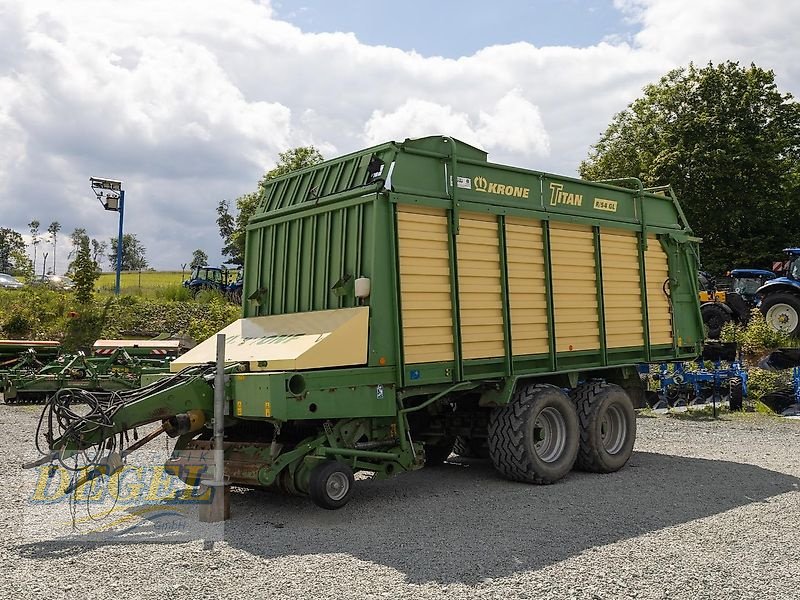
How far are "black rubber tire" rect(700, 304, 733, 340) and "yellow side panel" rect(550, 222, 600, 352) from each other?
1158 cm

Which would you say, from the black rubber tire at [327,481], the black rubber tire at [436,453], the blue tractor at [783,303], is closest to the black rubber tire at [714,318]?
the blue tractor at [783,303]

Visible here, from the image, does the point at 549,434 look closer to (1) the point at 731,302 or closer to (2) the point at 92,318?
(1) the point at 731,302

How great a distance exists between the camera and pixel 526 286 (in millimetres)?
9141

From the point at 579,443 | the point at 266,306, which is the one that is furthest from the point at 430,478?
the point at 266,306

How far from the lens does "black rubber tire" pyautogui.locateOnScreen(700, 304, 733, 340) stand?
66.6 feet

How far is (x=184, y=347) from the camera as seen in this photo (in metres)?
19.4

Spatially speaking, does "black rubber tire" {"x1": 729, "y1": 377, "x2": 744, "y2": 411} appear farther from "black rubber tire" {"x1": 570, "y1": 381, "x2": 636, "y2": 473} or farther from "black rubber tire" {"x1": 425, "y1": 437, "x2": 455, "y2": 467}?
"black rubber tire" {"x1": 425, "y1": 437, "x2": 455, "y2": 467}

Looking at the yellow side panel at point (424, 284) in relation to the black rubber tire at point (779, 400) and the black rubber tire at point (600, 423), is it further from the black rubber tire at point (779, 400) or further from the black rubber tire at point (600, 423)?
the black rubber tire at point (779, 400)

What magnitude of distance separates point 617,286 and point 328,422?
4.56m

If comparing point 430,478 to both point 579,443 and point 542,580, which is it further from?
point 542,580

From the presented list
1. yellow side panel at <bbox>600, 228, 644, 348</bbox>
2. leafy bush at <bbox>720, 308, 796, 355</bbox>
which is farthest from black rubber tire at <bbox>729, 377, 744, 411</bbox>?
yellow side panel at <bbox>600, 228, 644, 348</bbox>

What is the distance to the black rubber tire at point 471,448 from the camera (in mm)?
10254

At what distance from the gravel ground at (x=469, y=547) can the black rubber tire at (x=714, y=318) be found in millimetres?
11242

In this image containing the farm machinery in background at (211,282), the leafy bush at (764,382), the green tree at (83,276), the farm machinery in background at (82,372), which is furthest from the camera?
the farm machinery in background at (211,282)
